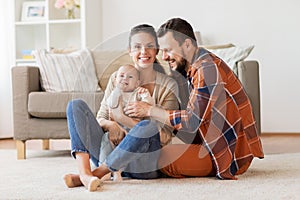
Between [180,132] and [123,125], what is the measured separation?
0.24 m

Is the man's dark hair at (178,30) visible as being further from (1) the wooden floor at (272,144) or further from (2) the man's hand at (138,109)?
(1) the wooden floor at (272,144)

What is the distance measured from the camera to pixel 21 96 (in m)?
3.71

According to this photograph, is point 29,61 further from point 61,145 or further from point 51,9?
point 61,145

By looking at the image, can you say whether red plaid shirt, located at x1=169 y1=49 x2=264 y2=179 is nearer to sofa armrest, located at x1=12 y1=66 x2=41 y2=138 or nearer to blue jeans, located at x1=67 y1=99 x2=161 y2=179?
blue jeans, located at x1=67 y1=99 x2=161 y2=179

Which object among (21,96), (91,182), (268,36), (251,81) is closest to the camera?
(91,182)

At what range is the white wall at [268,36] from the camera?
5324mm

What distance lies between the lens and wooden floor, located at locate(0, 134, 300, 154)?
4.10 meters

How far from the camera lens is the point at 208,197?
7.11ft

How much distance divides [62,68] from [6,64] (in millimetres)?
1741

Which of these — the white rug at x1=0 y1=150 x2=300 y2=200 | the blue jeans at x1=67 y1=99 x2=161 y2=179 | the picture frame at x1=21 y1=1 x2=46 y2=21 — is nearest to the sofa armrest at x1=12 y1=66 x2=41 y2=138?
the white rug at x1=0 y1=150 x2=300 y2=200

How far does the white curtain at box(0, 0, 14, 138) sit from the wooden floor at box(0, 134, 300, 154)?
21 centimetres

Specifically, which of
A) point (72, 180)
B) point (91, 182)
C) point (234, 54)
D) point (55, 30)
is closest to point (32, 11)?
point (55, 30)

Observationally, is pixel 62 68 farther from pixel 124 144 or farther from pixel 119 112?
pixel 124 144

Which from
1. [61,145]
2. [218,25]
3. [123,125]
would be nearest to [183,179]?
[123,125]
